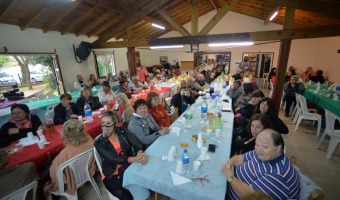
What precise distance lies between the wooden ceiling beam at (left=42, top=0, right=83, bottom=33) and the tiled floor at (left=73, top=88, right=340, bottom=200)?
5.12 metres

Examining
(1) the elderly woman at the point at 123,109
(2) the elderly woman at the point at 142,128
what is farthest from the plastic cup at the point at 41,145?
(1) the elderly woman at the point at 123,109

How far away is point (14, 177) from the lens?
1578 mm

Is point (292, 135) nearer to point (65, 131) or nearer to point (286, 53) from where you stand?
point (286, 53)

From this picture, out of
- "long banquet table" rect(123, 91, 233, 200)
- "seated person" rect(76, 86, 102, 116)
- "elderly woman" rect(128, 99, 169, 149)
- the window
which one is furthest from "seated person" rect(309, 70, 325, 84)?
the window

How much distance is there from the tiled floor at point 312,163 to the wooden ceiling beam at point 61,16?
5.12 meters

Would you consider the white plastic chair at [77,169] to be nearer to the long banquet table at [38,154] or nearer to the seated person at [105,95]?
the long banquet table at [38,154]

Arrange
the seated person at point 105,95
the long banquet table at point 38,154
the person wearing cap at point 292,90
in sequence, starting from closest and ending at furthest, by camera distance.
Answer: the long banquet table at point 38,154 < the seated person at point 105,95 < the person wearing cap at point 292,90

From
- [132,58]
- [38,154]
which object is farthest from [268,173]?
[132,58]

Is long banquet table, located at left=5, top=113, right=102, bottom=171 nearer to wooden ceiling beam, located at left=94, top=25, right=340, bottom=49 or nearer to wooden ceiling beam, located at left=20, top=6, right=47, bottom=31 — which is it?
wooden ceiling beam, located at left=20, top=6, right=47, bottom=31

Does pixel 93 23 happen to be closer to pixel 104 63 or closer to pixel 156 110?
pixel 104 63

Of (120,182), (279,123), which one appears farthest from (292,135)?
(120,182)

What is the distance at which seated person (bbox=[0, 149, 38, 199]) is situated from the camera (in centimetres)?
149

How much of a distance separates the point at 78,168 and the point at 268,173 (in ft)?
7.12

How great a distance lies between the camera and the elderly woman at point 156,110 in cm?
290
